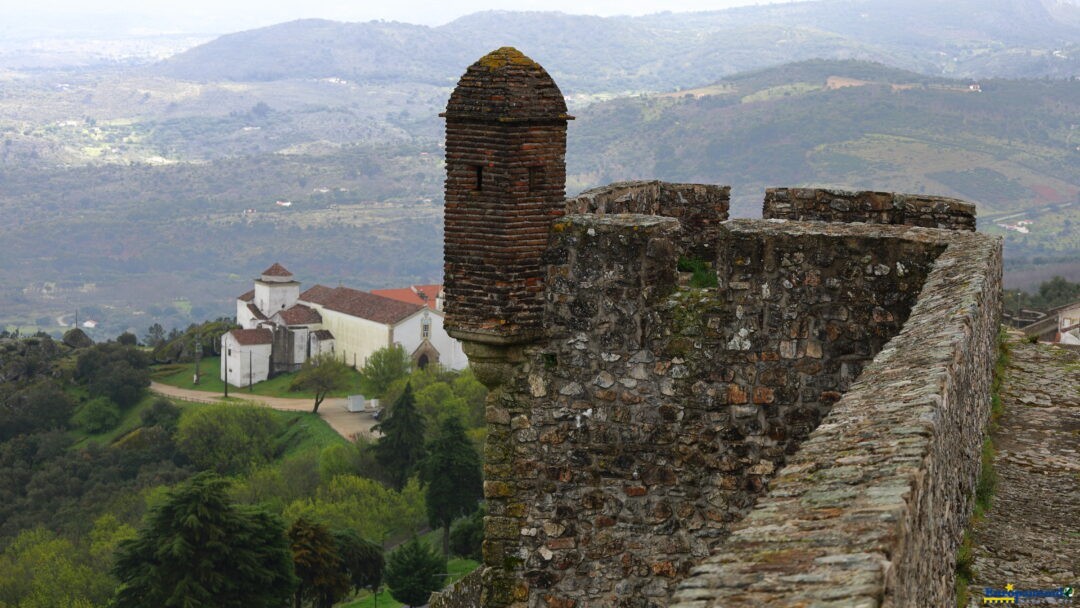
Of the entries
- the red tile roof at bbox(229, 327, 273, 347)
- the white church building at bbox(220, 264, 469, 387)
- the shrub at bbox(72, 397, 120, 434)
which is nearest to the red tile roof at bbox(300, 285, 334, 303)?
the white church building at bbox(220, 264, 469, 387)

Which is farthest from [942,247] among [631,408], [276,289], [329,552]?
[276,289]

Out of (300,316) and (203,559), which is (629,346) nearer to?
(203,559)

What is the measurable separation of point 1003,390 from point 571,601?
4015 millimetres

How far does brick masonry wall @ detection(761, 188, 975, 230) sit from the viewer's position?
11.1 m

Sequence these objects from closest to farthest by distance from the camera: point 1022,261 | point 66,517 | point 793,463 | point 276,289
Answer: point 793,463 < point 66,517 < point 276,289 < point 1022,261

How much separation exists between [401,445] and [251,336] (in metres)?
41.3

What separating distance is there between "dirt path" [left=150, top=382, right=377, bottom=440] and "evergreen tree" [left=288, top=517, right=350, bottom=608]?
46.1 metres

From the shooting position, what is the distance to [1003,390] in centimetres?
1101

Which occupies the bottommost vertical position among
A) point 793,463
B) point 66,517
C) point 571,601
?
point 66,517

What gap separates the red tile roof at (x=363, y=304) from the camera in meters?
135

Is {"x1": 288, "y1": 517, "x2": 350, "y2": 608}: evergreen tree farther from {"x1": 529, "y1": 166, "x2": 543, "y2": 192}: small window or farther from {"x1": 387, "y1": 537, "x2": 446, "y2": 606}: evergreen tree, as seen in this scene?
{"x1": 529, "y1": 166, "x2": 543, "y2": 192}: small window

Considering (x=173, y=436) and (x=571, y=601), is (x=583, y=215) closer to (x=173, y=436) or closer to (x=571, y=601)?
(x=571, y=601)

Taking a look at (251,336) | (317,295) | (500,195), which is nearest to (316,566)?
A: (500,195)

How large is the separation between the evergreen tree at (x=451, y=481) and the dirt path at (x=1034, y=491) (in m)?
70.5
